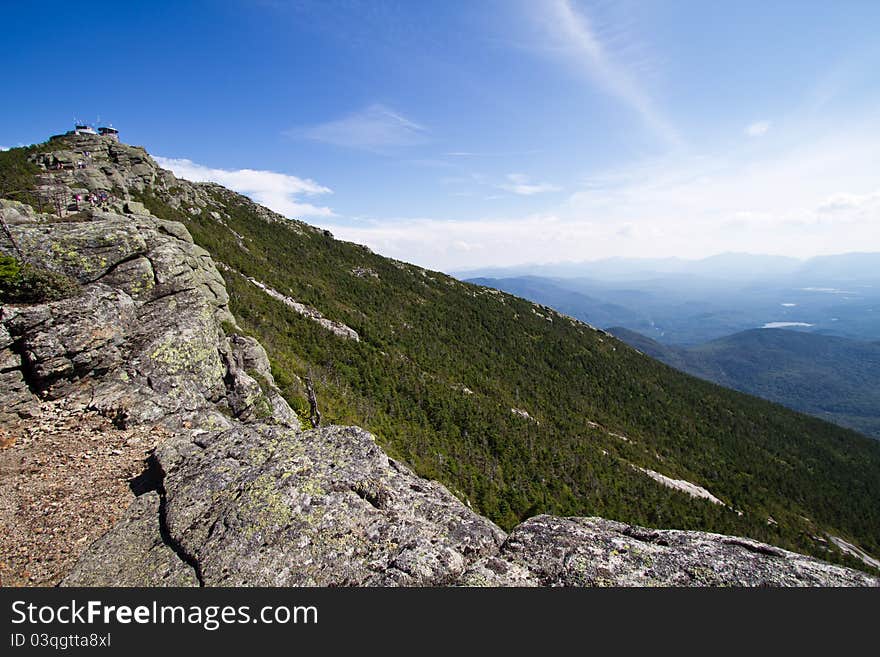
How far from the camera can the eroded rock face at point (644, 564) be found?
6.97 metres

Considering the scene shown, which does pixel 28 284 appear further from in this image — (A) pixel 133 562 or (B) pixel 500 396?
(B) pixel 500 396

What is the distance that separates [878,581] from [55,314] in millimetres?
25223

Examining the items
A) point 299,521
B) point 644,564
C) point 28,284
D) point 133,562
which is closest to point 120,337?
point 28,284

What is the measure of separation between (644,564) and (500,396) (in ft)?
288

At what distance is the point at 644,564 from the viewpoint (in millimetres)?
7449

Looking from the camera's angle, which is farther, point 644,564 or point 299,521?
point 299,521

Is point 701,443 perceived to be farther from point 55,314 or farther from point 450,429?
point 55,314

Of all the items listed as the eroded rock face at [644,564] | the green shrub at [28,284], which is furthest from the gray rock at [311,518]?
the green shrub at [28,284]

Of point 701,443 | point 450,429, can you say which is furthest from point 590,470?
point 701,443

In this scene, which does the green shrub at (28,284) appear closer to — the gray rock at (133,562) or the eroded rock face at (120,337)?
the eroded rock face at (120,337)

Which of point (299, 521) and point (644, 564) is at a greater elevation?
point (299, 521)

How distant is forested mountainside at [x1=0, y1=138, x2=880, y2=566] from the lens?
194ft

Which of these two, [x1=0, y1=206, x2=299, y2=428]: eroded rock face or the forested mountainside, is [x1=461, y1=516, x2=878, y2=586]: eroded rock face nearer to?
[x1=0, y1=206, x2=299, y2=428]: eroded rock face

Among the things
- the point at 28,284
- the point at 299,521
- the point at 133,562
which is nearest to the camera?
the point at 133,562
